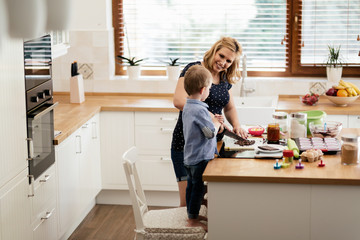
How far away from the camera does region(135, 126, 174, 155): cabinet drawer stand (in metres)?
4.19

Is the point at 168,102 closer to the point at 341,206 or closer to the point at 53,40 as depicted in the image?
the point at 53,40

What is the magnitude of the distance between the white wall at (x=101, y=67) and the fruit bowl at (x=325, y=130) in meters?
1.70

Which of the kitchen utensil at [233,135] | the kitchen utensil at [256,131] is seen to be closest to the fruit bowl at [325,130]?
the kitchen utensil at [256,131]

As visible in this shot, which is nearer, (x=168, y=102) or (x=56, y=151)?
(x=56, y=151)

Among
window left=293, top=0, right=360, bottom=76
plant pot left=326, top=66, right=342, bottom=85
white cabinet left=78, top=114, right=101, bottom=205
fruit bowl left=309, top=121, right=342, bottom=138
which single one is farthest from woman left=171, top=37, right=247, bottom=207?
window left=293, top=0, right=360, bottom=76

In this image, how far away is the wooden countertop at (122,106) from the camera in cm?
373

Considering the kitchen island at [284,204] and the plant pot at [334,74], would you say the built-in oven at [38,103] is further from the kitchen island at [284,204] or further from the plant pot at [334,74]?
the plant pot at [334,74]

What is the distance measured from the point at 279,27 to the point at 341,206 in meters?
2.78

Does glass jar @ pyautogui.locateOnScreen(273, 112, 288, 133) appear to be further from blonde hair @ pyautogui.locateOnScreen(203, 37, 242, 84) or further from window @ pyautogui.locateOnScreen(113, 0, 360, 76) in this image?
window @ pyautogui.locateOnScreen(113, 0, 360, 76)

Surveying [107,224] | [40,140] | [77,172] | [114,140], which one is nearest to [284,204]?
[40,140]

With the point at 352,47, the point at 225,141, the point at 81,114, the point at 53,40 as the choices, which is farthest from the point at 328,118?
the point at 53,40

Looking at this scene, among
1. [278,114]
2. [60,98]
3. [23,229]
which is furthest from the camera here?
[60,98]

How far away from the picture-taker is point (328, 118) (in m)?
3.96

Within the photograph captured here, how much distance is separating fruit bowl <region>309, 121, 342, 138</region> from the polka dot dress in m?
0.51
